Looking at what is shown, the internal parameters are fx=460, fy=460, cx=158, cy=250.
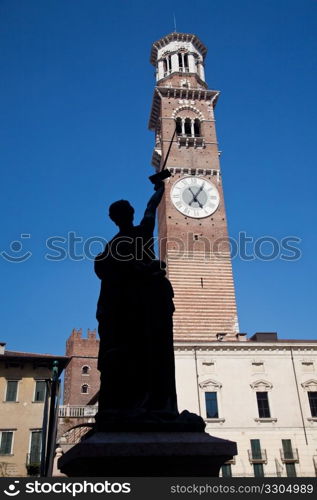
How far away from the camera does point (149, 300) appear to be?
5.71 metres

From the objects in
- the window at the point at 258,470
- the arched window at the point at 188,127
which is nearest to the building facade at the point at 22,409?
the window at the point at 258,470

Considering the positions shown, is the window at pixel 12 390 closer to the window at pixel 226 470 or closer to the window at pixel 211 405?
the window at pixel 211 405

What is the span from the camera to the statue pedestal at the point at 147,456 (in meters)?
4.36

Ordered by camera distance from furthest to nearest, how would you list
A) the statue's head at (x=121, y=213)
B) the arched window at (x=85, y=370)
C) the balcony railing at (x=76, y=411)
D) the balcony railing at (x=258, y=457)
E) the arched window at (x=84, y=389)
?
1. the arched window at (x=85, y=370)
2. the arched window at (x=84, y=389)
3. the balcony railing at (x=76, y=411)
4. the balcony railing at (x=258, y=457)
5. the statue's head at (x=121, y=213)

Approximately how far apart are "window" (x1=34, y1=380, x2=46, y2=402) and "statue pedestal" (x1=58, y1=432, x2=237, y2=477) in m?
27.6

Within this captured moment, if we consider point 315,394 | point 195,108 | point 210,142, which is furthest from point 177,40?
point 315,394

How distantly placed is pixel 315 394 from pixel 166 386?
25.6 meters

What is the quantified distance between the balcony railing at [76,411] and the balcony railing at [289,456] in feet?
44.3

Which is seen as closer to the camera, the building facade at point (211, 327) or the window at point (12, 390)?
the building facade at point (211, 327)

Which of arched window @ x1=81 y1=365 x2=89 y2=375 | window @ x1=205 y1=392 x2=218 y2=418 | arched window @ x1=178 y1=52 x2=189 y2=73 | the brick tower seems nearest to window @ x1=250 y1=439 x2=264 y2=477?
window @ x1=205 y1=392 x2=218 y2=418

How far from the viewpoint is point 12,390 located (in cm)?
3000

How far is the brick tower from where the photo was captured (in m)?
56.2

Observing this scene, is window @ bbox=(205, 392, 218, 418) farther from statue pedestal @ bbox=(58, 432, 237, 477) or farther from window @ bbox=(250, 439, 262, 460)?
statue pedestal @ bbox=(58, 432, 237, 477)

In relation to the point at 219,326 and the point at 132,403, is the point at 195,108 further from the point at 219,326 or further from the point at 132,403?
the point at 132,403
